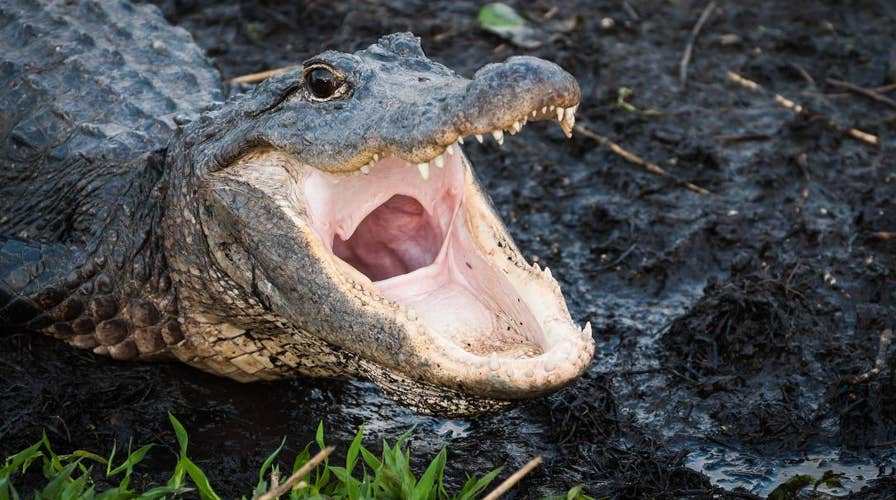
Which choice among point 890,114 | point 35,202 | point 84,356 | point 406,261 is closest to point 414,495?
point 406,261

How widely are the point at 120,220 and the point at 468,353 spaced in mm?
1604

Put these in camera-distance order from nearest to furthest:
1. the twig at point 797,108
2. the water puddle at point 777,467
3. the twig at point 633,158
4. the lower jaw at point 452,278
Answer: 1. the lower jaw at point 452,278
2. the water puddle at point 777,467
3. the twig at point 633,158
4. the twig at point 797,108

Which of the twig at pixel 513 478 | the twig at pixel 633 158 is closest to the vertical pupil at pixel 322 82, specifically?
the twig at pixel 513 478

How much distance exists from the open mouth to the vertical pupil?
250 mm

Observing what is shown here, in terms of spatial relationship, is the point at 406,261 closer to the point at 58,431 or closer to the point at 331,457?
the point at 331,457

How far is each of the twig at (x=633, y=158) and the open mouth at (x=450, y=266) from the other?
1.97m

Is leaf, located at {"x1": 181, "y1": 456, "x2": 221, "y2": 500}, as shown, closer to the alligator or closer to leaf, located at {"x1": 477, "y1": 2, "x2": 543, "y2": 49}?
the alligator

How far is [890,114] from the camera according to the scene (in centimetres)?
595

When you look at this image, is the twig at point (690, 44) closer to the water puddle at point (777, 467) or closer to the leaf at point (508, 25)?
the leaf at point (508, 25)

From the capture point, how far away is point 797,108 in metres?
5.96

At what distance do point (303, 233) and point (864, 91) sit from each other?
4.04 metres

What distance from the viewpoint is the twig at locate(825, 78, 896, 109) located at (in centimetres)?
600

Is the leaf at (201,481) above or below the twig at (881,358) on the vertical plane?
above

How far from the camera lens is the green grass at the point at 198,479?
2.96 m
